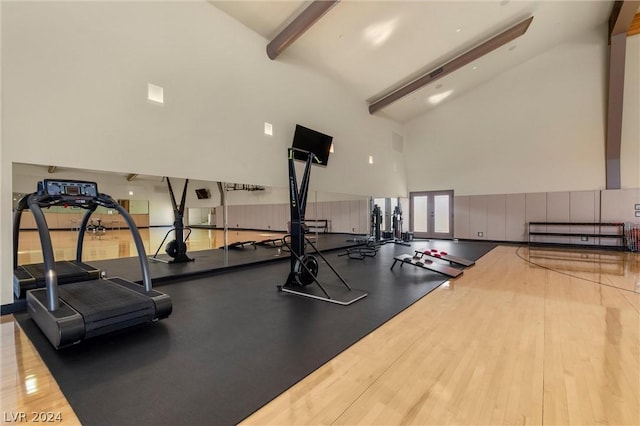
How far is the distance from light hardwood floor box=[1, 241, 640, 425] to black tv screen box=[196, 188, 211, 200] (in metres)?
3.08

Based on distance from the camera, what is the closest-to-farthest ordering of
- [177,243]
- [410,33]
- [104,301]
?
[104,301] < [177,243] < [410,33]

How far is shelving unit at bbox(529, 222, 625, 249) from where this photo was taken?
27.2 feet

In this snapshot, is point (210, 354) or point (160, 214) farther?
point (160, 214)

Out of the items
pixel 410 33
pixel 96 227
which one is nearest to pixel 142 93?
pixel 96 227

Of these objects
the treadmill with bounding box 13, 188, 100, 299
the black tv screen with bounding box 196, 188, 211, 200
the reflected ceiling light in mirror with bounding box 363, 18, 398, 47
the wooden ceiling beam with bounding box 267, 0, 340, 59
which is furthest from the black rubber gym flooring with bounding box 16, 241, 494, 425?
the reflected ceiling light in mirror with bounding box 363, 18, 398, 47

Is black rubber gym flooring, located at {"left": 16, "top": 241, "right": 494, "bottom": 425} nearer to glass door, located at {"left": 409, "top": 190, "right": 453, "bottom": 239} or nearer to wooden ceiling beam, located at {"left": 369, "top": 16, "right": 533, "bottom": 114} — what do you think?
wooden ceiling beam, located at {"left": 369, "top": 16, "right": 533, "bottom": 114}

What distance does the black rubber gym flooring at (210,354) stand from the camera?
167cm

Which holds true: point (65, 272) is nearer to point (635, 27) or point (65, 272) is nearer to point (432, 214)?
point (432, 214)

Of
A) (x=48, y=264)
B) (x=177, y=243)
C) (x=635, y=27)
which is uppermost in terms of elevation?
(x=635, y=27)

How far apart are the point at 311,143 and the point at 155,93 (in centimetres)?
375

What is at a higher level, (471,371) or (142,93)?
(142,93)

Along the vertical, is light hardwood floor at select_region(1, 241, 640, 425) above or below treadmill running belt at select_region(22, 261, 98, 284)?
below

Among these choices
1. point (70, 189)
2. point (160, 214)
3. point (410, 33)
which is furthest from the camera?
point (410, 33)

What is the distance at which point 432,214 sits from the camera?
459 inches
